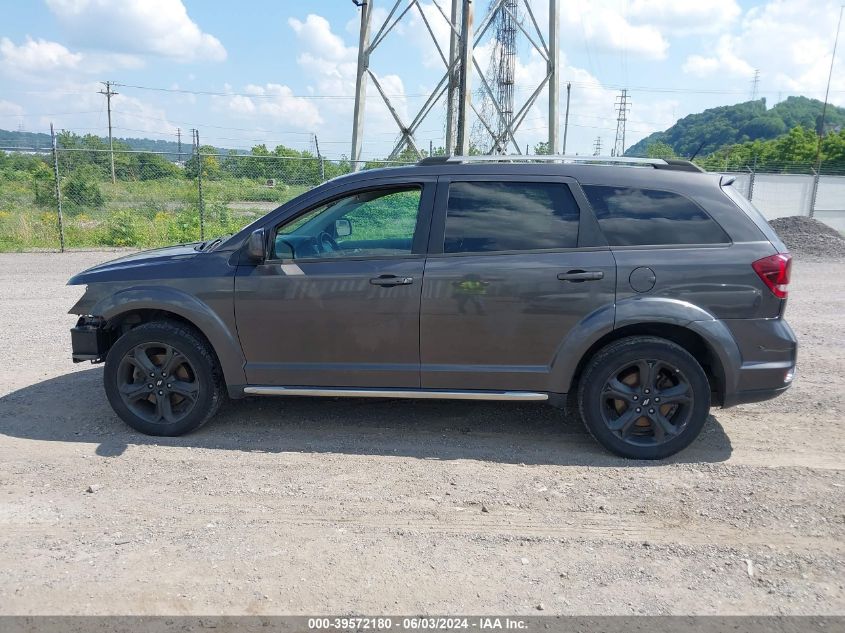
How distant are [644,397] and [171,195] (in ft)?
64.6

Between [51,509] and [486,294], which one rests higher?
[486,294]

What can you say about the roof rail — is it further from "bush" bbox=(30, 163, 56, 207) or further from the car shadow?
"bush" bbox=(30, 163, 56, 207)

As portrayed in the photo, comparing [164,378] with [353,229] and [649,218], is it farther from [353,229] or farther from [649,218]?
[649,218]

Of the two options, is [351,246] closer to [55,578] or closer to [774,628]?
[55,578]

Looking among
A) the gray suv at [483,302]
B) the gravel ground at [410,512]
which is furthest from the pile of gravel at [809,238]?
the gray suv at [483,302]

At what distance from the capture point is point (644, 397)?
4.70 m

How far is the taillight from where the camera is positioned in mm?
4523

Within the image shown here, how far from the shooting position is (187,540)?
370 centimetres

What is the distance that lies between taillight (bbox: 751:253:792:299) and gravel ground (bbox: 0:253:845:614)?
3.89 ft

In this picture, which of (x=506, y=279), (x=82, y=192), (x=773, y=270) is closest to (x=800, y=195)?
(x=773, y=270)

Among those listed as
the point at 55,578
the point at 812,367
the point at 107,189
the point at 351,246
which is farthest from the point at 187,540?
the point at 107,189

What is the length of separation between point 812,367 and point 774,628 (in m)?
4.48

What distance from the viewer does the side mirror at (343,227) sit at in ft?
16.7

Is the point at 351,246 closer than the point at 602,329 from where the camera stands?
No
